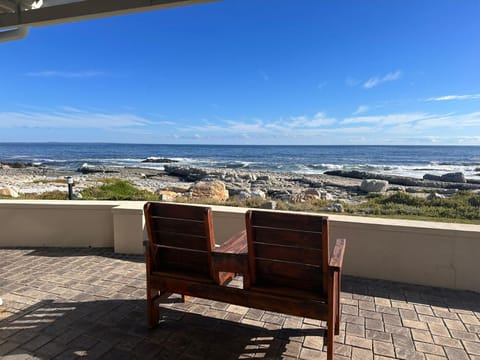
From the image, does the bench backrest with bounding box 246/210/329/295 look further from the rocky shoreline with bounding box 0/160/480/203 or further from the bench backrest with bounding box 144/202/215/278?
the rocky shoreline with bounding box 0/160/480/203

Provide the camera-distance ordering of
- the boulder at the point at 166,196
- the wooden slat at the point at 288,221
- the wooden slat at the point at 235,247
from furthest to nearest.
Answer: the boulder at the point at 166,196, the wooden slat at the point at 235,247, the wooden slat at the point at 288,221

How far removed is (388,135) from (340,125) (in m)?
11.7

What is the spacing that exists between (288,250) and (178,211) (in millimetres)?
754

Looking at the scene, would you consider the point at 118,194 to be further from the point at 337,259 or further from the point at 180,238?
the point at 337,259

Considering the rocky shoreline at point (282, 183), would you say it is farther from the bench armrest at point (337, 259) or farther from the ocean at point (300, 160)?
the bench armrest at point (337, 259)

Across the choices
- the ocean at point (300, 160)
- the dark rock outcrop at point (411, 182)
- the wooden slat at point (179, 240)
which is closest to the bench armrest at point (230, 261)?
the wooden slat at point (179, 240)

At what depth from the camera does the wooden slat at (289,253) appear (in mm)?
1705

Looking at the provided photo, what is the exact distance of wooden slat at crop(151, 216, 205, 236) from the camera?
1.96m

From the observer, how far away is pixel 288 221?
1695mm

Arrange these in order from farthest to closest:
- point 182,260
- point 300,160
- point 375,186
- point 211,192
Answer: point 300,160 < point 375,186 < point 211,192 < point 182,260

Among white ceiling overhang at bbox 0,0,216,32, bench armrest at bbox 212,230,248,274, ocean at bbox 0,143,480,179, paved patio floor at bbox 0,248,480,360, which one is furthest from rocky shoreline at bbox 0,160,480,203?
bench armrest at bbox 212,230,248,274

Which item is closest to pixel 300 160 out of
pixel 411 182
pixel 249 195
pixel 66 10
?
pixel 411 182

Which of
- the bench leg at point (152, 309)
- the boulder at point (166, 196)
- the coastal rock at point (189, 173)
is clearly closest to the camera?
the bench leg at point (152, 309)

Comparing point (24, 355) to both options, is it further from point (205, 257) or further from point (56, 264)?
point (56, 264)
